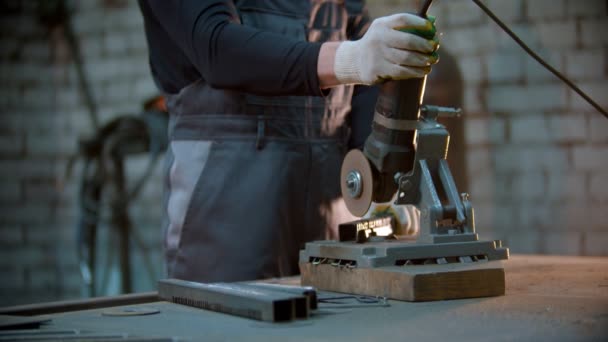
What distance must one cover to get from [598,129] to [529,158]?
36 cm

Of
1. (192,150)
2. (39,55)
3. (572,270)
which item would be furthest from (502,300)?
(39,55)

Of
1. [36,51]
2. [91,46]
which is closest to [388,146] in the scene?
[91,46]

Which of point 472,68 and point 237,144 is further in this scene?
point 472,68

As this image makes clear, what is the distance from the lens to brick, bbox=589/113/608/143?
152 inches

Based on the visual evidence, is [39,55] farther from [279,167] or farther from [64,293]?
[279,167]

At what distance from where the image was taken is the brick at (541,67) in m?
3.95

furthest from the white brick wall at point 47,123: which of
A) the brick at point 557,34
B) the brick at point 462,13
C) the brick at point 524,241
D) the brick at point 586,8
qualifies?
the brick at point 586,8

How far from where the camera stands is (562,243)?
3.96m

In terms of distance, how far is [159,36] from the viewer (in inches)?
68.4

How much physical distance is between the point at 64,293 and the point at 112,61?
1.68m

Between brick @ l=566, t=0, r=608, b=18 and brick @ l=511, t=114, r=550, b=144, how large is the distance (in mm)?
538

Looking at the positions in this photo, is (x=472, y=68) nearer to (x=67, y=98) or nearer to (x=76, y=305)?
(x=67, y=98)

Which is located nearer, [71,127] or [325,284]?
[325,284]

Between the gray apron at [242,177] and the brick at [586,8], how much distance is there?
257 cm
